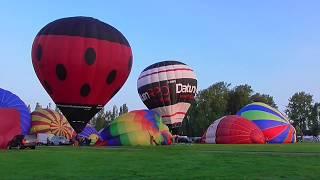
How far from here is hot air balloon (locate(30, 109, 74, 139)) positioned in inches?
2104

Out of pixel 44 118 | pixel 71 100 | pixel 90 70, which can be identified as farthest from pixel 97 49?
pixel 44 118

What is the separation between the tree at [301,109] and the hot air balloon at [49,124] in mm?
70370

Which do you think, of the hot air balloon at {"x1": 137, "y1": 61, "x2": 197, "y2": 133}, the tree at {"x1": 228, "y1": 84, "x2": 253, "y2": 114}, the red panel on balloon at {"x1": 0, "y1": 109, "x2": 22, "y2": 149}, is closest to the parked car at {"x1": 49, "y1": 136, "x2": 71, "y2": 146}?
the hot air balloon at {"x1": 137, "y1": 61, "x2": 197, "y2": 133}

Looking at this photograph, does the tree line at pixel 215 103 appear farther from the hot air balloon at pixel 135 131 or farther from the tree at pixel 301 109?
the hot air balloon at pixel 135 131

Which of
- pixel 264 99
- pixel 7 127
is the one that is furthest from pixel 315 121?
pixel 7 127

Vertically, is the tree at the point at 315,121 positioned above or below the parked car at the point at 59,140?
above

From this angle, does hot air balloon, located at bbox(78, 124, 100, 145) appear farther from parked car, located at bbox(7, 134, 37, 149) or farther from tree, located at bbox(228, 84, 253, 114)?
tree, located at bbox(228, 84, 253, 114)

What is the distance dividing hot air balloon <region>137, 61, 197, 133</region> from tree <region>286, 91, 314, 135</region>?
6969cm

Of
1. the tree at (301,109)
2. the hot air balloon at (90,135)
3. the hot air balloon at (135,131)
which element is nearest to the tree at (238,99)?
the tree at (301,109)

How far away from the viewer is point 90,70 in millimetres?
28625

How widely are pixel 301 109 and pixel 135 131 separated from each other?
8520 cm

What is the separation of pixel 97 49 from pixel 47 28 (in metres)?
3.31

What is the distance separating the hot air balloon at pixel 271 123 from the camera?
50987 millimetres

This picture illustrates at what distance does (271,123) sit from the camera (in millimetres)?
51469
